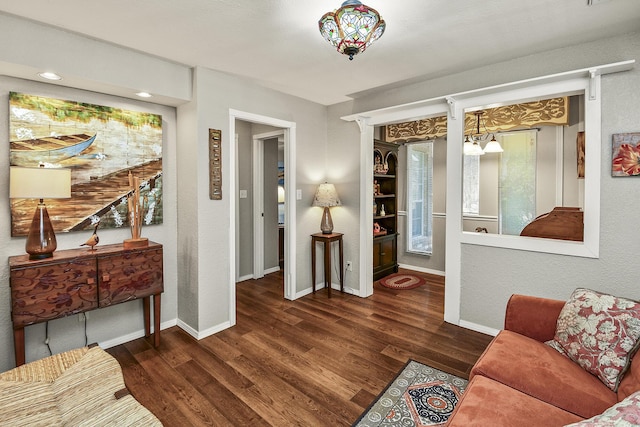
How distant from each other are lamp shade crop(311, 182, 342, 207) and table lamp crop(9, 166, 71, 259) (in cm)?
246

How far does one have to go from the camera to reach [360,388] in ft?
7.18

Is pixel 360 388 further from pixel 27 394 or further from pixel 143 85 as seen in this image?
pixel 143 85

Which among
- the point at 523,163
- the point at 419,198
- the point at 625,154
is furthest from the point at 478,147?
the point at 625,154

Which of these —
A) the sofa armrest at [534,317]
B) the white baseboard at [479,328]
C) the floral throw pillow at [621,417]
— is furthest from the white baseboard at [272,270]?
the floral throw pillow at [621,417]

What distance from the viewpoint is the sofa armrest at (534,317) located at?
192cm

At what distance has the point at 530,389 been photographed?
148 cm

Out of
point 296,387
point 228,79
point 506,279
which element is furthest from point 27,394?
point 506,279

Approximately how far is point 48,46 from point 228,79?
1.33m

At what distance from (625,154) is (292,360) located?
2.92 meters

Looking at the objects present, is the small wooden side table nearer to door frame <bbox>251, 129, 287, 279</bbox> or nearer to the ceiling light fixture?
door frame <bbox>251, 129, 287, 279</bbox>

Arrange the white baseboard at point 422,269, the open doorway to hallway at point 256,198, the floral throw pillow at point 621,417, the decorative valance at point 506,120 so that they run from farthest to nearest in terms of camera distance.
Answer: the white baseboard at point 422,269 < the open doorway to hallway at point 256,198 < the decorative valance at point 506,120 < the floral throw pillow at point 621,417

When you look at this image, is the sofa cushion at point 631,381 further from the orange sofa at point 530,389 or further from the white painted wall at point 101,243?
the white painted wall at point 101,243

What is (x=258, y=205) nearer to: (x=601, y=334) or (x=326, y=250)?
(x=326, y=250)

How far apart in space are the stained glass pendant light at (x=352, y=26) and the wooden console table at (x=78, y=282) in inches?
84.6
